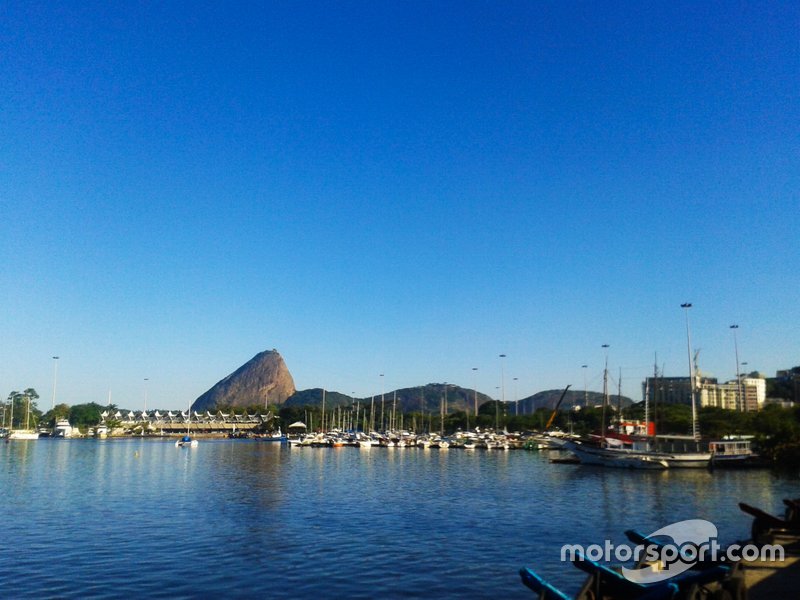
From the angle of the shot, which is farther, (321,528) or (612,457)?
(612,457)

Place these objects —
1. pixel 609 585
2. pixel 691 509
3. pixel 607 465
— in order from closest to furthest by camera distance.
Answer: pixel 609 585 → pixel 691 509 → pixel 607 465

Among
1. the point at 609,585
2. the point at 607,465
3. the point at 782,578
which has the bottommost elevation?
the point at 607,465

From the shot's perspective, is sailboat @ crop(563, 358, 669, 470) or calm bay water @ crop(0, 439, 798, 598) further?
sailboat @ crop(563, 358, 669, 470)

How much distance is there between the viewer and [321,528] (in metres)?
40.7

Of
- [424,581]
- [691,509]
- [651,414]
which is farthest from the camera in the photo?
[651,414]

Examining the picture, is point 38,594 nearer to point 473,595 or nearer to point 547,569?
point 473,595

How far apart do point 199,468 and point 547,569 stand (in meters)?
75.7

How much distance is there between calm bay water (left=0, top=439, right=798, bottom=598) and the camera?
27.2 m

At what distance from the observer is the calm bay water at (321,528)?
27.2m

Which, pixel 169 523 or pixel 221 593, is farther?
pixel 169 523

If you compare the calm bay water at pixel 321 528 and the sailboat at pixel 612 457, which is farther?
the sailboat at pixel 612 457

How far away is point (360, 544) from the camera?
35281 millimetres

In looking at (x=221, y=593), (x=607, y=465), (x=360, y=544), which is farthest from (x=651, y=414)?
(x=221, y=593)

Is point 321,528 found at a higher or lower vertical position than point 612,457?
higher
